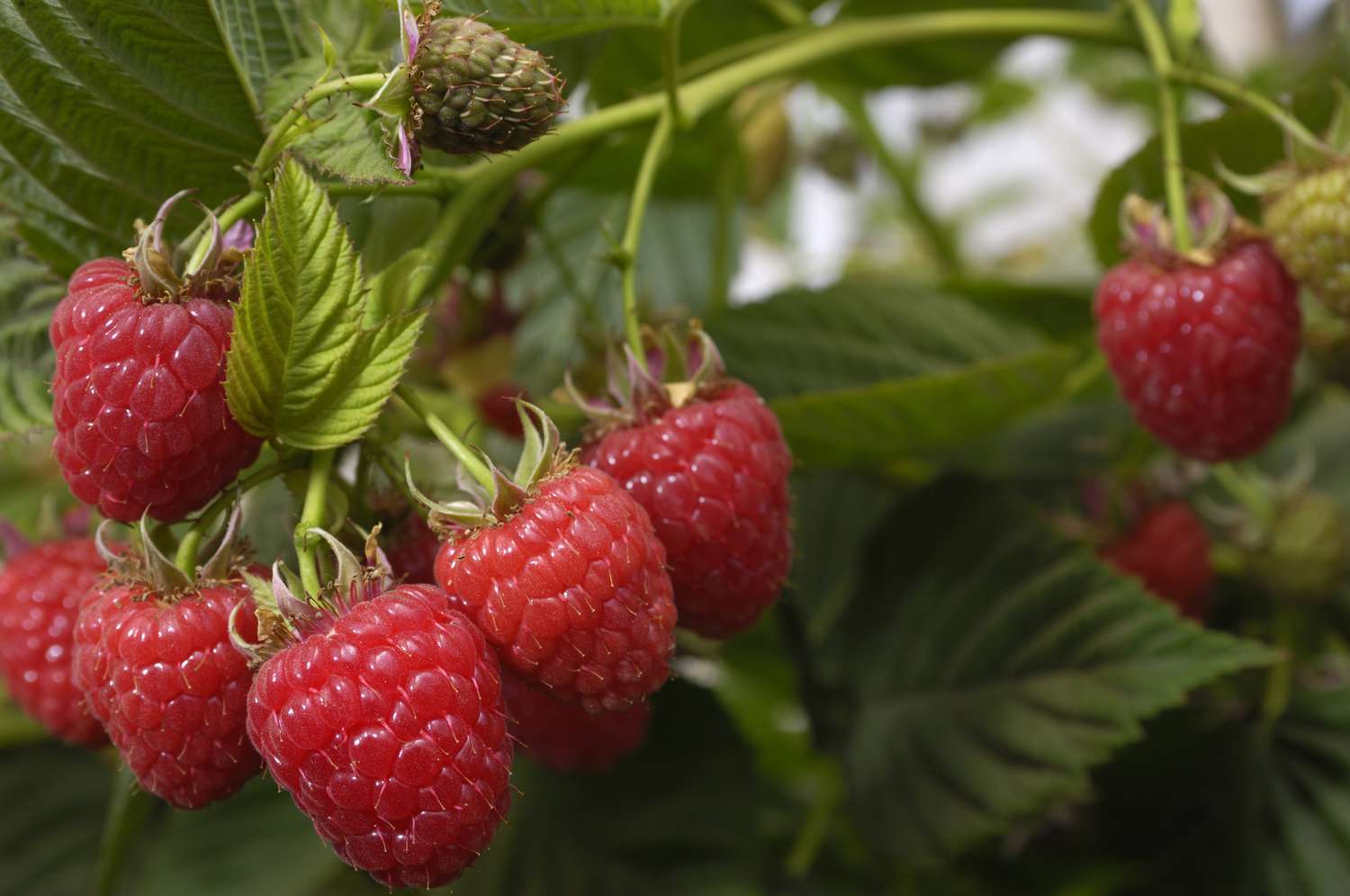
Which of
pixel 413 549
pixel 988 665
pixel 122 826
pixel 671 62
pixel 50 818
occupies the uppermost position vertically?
pixel 671 62

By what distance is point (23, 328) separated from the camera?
506 mm

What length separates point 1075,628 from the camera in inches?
25.6

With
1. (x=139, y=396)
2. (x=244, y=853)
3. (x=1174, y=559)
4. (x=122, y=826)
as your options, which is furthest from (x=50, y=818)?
(x=1174, y=559)

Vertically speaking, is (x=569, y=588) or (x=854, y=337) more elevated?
(x=569, y=588)

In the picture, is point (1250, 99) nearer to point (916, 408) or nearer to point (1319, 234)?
point (1319, 234)

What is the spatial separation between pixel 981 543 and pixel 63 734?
1.57ft

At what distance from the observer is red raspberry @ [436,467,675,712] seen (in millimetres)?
368

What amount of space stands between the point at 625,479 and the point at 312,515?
0.38 ft

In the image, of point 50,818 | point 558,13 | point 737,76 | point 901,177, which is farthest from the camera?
point 901,177

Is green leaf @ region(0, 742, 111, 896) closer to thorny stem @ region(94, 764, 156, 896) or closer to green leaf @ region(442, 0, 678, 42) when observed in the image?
thorny stem @ region(94, 764, 156, 896)

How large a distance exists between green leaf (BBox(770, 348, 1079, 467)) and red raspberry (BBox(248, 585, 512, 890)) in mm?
248

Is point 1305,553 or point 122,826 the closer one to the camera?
point 122,826

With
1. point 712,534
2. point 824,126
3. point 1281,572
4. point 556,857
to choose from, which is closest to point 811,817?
point 556,857

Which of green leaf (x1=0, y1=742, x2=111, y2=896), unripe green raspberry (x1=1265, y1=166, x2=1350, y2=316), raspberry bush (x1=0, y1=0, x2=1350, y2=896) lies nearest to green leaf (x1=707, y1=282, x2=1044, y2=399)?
raspberry bush (x1=0, y1=0, x2=1350, y2=896)
